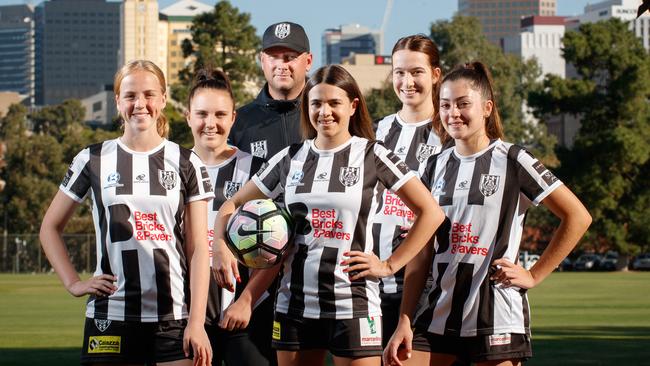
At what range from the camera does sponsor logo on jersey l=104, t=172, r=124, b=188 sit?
23.1 feet

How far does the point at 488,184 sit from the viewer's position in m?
7.30

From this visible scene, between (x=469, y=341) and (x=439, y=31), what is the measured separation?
84372mm

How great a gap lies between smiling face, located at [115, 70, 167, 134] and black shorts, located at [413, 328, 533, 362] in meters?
1.84

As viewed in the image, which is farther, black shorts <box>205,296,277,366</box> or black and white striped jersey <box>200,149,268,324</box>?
black and white striped jersey <box>200,149,268,324</box>

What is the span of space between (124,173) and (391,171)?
1.40 metres

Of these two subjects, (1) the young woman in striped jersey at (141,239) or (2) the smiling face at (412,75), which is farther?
(2) the smiling face at (412,75)

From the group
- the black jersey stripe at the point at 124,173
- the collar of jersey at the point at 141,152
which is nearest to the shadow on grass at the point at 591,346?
the collar of jersey at the point at 141,152

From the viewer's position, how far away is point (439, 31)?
298 ft

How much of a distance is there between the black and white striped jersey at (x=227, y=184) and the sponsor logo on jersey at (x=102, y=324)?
4.72 ft

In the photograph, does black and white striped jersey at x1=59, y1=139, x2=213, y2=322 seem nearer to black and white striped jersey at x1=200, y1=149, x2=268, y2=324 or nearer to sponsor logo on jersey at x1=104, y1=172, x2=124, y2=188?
sponsor logo on jersey at x1=104, y1=172, x2=124, y2=188

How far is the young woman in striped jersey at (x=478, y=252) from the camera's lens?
7238 mm

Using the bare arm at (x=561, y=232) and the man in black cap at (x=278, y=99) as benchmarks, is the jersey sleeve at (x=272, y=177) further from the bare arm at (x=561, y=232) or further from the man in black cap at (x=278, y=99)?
the man in black cap at (x=278, y=99)

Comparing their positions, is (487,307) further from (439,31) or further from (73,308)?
(439,31)

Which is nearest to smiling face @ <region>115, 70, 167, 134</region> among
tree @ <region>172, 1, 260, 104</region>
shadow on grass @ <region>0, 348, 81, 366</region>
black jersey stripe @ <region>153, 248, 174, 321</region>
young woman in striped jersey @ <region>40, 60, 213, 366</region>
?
young woman in striped jersey @ <region>40, 60, 213, 366</region>
